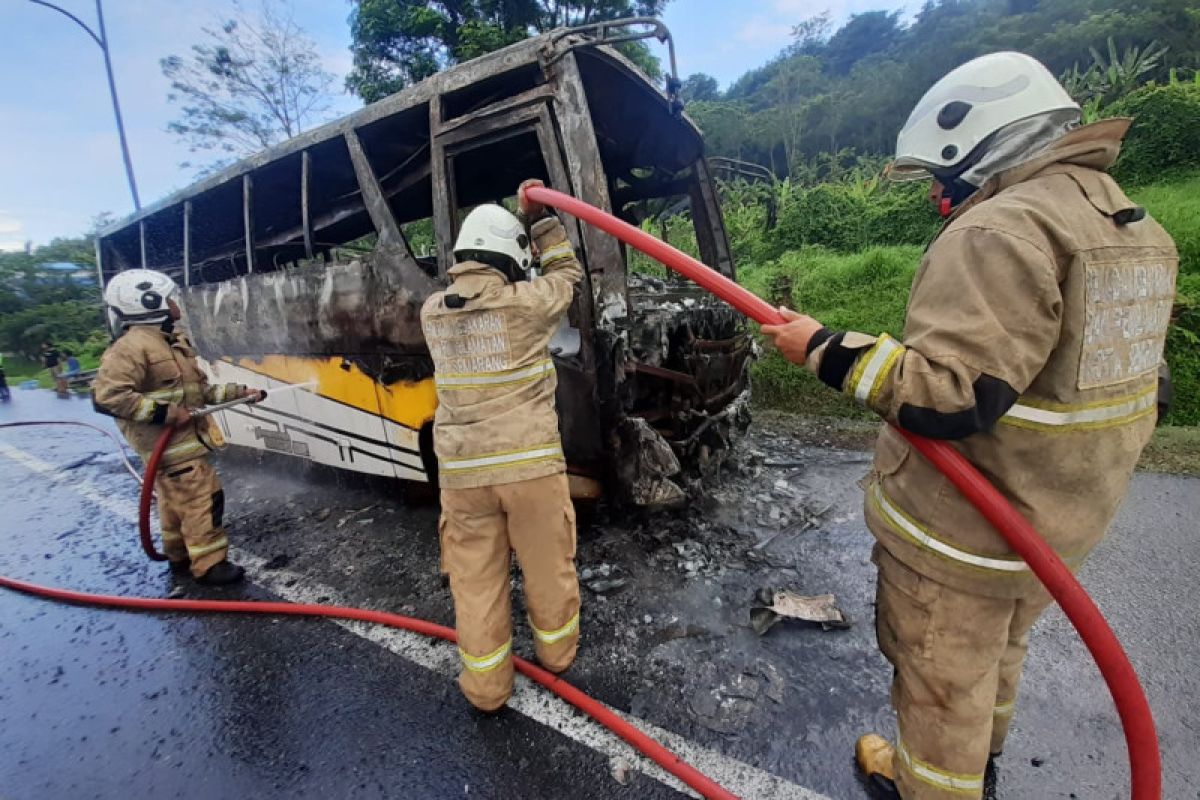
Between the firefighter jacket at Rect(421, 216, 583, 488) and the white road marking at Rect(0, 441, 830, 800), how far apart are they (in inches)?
35.6

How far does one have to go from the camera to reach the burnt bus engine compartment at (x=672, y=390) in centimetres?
268

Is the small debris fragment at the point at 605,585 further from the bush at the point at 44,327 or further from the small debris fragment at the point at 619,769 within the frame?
the bush at the point at 44,327

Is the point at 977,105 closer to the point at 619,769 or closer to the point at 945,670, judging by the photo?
the point at 945,670

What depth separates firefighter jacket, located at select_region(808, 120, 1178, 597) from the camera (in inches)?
42.6

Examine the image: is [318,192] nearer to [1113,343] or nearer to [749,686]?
[749,686]

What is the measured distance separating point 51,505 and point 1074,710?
7.13 metres

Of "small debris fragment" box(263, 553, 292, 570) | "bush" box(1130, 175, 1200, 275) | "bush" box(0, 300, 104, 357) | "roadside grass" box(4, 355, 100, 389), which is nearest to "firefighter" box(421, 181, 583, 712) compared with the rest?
"small debris fragment" box(263, 553, 292, 570)

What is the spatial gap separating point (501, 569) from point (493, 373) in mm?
775

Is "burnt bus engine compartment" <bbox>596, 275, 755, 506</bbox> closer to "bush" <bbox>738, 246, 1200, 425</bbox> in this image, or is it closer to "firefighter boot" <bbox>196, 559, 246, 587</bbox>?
"bush" <bbox>738, 246, 1200, 425</bbox>

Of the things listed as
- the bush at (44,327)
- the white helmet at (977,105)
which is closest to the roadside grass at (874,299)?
the white helmet at (977,105)

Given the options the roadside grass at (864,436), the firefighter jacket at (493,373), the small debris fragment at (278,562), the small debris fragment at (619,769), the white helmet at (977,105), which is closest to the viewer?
the white helmet at (977,105)

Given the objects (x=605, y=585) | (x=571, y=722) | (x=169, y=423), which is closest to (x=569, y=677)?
(x=571, y=722)

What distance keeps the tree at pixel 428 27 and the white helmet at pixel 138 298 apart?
12614 mm

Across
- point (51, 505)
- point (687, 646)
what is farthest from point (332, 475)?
point (687, 646)
